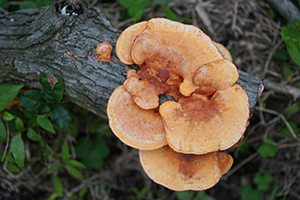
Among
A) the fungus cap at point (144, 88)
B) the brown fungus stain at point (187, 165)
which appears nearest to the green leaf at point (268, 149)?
the brown fungus stain at point (187, 165)

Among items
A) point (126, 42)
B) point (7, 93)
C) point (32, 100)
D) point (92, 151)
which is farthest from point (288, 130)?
point (7, 93)

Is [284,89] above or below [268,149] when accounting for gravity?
above

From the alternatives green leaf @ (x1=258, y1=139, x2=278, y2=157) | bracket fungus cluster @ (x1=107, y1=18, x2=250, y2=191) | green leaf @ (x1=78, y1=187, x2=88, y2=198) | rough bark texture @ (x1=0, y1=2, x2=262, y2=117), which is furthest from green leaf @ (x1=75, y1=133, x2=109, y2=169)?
green leaf @ (x1=258, y1=139, x2=278, y2=157)

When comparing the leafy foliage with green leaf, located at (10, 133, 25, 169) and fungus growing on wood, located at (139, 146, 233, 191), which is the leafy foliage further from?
green leaf, located at (10, 133, 25, 169)

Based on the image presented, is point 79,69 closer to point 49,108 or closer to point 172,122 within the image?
point 49,108

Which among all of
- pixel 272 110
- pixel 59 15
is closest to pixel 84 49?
pixel 59 15

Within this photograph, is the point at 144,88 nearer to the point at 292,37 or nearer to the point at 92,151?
the point at 92,151

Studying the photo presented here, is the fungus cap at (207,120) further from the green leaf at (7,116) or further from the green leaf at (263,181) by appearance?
the green leaf at (263,181)
